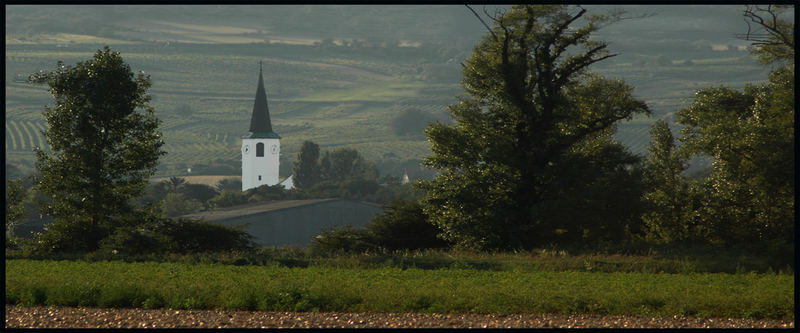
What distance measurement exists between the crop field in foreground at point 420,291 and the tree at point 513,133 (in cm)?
1376

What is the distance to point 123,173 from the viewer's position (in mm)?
42312

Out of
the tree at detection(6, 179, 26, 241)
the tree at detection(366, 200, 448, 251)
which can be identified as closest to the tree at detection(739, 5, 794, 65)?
the tree at detection(366, 200, 448, 251)

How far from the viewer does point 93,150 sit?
1654 inches

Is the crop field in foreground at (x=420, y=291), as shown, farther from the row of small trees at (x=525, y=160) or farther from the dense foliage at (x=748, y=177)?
the dense foliage at (x=748, y=177)

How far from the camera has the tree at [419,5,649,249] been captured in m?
42.8

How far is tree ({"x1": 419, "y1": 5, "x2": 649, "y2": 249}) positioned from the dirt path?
70.3ft

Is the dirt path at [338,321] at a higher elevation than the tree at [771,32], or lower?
lower

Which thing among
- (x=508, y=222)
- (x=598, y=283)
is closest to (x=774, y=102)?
(x=508, y=222)

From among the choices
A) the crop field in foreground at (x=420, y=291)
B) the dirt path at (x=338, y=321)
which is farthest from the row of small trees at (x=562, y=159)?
the dirt path at (x=338, y=321)

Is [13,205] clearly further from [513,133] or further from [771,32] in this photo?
[771,32]

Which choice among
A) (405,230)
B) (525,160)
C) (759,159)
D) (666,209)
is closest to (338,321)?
(525,160)

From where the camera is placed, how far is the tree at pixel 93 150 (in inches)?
1646

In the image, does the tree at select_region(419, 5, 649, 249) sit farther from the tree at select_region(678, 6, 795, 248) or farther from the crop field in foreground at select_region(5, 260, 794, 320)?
the crop field in foreground at select_region(5, 260, 794, 320)

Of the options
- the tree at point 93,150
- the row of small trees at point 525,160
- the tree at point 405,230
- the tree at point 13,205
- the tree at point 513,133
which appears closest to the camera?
the tree at point 93,150
